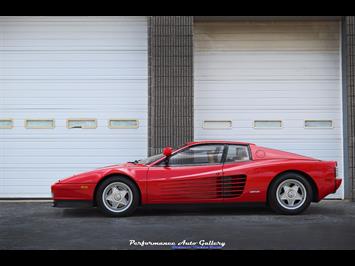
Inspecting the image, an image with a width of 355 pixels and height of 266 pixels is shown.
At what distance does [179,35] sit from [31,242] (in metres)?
5.52

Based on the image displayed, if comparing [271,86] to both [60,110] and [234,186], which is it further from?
[60,110]

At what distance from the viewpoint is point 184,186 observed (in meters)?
7.32

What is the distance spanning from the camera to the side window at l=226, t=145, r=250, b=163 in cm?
761

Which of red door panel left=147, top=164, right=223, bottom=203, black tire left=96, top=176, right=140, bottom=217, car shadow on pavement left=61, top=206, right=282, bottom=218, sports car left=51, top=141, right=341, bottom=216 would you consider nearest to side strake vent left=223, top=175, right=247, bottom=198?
sports car left=51, top=141, right=341, bottom=216

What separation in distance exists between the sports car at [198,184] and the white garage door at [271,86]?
2477mm

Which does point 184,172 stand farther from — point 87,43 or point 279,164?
point 87,43

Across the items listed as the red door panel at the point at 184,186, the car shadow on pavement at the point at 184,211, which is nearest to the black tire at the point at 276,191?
the car shadow on pavement at the point at 184,211

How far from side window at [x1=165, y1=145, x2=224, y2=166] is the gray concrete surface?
0.71 metres

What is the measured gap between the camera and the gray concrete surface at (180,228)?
5461 millimetres

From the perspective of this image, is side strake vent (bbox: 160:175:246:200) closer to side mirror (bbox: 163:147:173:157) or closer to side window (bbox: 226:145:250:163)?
side window (bbox: 226:145:250:163)

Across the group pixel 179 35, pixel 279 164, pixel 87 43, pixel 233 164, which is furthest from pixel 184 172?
pixel 87 43

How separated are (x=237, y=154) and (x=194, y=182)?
880mm

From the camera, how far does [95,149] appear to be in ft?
32.6

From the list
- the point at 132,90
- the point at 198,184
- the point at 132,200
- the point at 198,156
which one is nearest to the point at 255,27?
the point at 132,90
